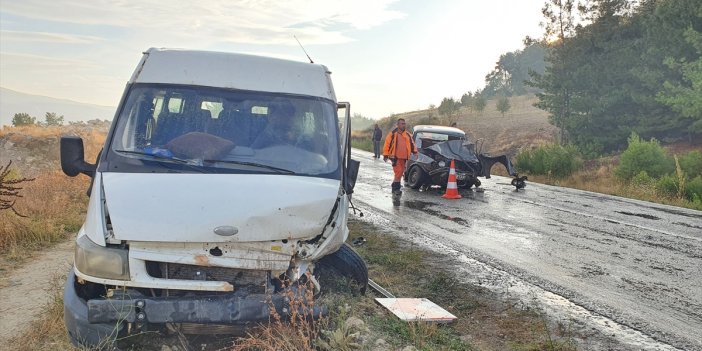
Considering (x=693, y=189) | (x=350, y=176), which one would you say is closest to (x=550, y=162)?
(x=693, y=189)

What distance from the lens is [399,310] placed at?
197 inches

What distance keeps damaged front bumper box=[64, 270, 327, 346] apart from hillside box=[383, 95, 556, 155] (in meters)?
28.8

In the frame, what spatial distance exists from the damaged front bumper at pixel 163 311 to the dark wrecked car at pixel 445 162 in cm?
1133

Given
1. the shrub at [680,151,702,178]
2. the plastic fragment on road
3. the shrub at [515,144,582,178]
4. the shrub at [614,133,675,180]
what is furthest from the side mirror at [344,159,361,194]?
the shrub at [680,151,702,178]

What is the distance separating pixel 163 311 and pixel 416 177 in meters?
12.1

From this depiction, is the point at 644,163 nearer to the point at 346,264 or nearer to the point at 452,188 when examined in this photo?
the point at 452,188

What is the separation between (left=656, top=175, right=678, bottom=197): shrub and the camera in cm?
1616

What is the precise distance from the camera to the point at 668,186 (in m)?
16.5

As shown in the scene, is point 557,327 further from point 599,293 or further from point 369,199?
point 369,199

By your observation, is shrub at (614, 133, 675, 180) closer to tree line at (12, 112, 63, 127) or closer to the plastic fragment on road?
the plastic fragment on road

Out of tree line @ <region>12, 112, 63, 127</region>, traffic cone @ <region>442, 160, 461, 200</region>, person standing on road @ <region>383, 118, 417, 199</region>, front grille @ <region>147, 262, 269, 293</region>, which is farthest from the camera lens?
tree line @ <region>12, 112, 63, 127</region>

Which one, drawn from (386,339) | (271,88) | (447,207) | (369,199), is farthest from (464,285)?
(369,199)

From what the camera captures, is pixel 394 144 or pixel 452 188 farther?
pixel 394 144

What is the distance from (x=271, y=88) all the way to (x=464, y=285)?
9.89 feet
